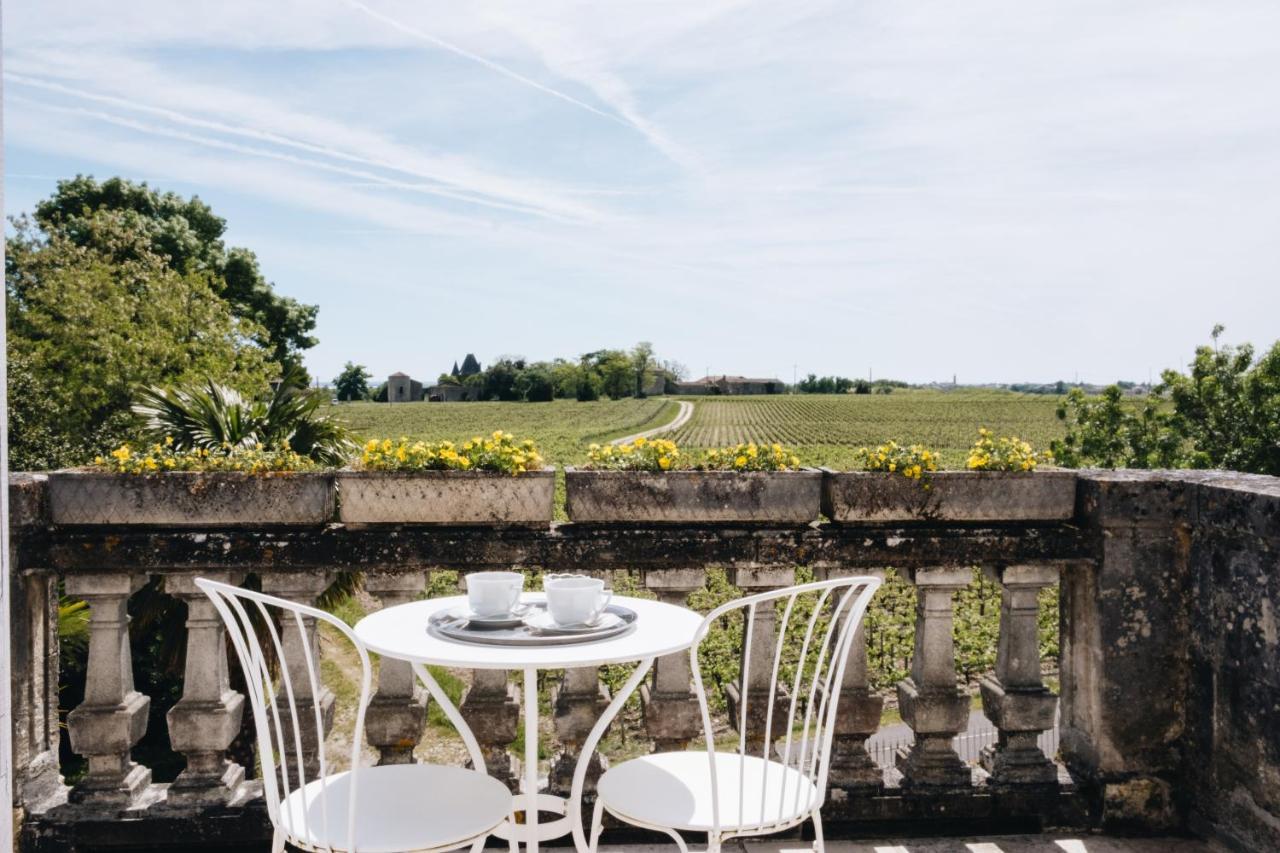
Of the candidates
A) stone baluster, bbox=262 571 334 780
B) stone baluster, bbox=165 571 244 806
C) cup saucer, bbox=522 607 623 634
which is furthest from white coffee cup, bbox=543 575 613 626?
stone baluster, bbox=165 571 244 806

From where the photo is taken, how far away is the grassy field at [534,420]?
59250 mm

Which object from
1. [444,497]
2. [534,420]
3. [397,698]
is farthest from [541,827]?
[534,420]

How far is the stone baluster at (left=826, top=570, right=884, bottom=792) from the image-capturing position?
2.96m

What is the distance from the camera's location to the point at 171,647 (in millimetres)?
6668

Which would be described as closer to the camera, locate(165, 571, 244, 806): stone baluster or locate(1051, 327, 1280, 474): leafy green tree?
locate(165, 571, 244, 806): stone baluster

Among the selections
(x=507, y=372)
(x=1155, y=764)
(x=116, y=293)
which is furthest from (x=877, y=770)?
(x=507, y=372)

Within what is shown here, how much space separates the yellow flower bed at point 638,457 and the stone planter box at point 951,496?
49 cm

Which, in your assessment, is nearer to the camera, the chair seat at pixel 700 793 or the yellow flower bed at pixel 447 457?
the chair seat at pixel 700 793

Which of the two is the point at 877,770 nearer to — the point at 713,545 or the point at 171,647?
the point at 713,545

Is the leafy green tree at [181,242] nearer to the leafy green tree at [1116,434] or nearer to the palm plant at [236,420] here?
the palm plant at [236,420]

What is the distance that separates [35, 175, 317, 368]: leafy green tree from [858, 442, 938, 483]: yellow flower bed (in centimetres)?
2213

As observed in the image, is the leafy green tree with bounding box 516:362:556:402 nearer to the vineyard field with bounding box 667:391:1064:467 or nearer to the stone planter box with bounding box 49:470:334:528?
the vineyard field with bounding box 667:391:1064:467

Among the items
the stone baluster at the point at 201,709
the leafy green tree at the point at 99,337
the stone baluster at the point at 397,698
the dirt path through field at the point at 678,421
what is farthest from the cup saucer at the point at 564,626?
the dirt path through field at the point at 678,421

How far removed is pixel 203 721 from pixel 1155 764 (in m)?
2.96
